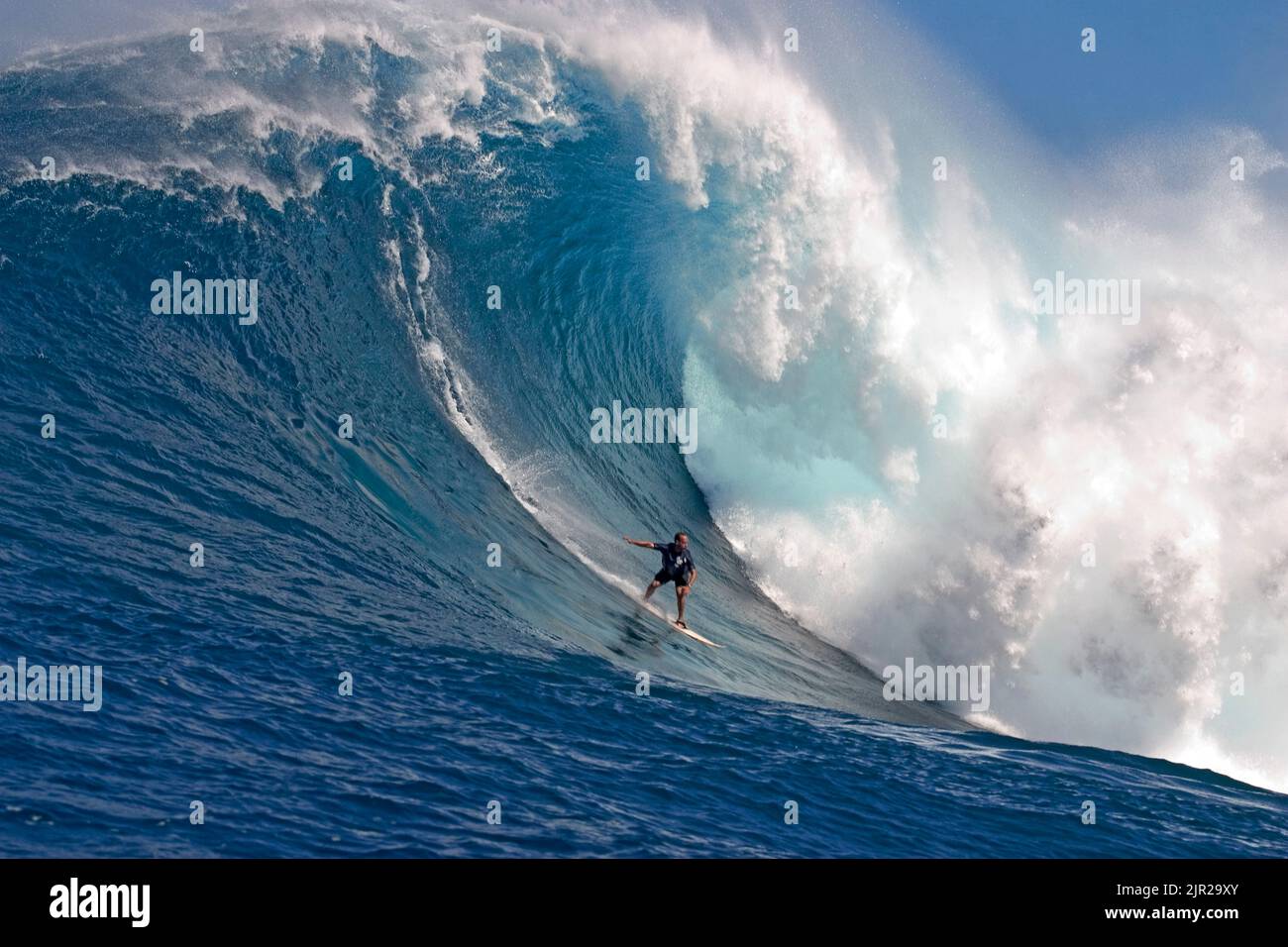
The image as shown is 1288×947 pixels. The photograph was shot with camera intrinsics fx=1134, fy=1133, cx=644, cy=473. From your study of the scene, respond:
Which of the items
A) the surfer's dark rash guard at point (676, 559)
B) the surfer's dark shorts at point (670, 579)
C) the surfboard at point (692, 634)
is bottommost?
the surfboard at point (692, 634)

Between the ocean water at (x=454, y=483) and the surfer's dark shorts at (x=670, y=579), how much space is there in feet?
1.83

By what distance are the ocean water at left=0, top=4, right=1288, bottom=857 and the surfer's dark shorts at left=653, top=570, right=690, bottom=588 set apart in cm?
56

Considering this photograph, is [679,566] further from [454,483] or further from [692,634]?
[454,483]

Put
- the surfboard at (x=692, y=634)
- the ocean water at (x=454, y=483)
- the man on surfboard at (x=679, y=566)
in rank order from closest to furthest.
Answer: the ocean water at (x=454, y=483), the surfboard at (x=692, y=634), the man on surfboard at (x=679, y=566)

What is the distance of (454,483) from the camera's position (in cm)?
1398

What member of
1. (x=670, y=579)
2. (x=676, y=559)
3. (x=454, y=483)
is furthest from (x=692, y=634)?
(x=454, y=483)

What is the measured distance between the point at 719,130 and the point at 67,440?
1335cm

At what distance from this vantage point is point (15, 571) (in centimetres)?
919

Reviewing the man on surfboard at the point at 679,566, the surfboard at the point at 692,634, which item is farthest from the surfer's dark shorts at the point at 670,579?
the surfboard at the point at 692,634

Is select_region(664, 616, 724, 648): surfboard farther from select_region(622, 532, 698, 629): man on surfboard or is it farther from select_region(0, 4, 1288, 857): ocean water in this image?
select_region(0, 4, 1288, 857): ocean water

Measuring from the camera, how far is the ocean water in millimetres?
7715

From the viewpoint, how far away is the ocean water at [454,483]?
7.71 meters

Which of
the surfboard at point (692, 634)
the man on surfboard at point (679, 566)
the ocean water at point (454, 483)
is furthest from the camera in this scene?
the man on surfboard at point (679, 566)

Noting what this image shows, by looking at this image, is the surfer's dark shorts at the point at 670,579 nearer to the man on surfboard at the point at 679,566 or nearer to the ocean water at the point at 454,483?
the man on surfboard at the point at 679,566
